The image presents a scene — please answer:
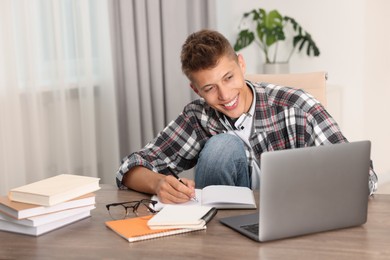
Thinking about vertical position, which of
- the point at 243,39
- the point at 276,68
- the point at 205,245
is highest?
the point at 243,39

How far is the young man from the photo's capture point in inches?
80.0

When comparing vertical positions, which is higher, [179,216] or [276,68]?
[276,68]

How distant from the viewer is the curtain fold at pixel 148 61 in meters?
3.42

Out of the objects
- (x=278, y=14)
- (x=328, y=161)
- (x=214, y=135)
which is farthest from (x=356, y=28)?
(x=328, y=161)

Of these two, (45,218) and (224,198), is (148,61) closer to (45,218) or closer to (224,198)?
(224,198)

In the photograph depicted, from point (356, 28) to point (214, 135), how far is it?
78.4 inches

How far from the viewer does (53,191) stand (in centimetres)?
163

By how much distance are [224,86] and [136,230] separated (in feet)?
2.19

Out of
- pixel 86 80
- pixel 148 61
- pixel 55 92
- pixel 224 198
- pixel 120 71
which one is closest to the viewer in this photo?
pixel 224 198

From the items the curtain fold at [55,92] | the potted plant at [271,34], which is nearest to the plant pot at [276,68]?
the potted plant at [271,34]

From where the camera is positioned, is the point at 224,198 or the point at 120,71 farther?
the point at 120,71

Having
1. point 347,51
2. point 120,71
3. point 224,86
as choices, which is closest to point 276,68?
point 347,51

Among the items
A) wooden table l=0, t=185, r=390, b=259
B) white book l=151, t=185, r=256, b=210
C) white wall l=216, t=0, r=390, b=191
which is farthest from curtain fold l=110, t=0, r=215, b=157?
wooden table l=0, t=185, r=390, b=259

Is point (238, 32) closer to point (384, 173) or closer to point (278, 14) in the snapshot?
point (278, 14)
